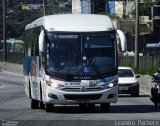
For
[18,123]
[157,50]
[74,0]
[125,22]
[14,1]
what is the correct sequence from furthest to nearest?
[14,1], [74,0], [125,22], [157,50], [18,123]

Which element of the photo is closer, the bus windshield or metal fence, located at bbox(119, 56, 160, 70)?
the bus windshield

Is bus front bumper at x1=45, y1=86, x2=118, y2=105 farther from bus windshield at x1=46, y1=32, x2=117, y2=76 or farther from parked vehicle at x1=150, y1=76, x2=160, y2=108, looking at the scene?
parked vehicle at x1=150, y1=76, x2=160, y2=108

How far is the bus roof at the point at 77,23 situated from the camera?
965 inches

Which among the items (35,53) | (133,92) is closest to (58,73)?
(35,53)

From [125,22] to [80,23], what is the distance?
189 ft

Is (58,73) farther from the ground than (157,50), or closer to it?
farther from the ground

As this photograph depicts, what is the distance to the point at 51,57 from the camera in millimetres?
24203

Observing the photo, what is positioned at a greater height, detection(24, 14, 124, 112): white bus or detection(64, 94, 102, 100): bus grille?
detection(24, 14, 124, 112): white bus

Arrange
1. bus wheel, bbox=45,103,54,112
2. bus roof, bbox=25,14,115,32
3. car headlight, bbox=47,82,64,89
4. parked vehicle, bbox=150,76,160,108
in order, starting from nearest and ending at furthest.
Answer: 1. car headlight, bbox=47,82,64,89
2. bus roof, bbox=25,14,115,32
3. bus wheel, bbox=45,103,54,112
4. parked vehicle, bbox=150,76,160,108

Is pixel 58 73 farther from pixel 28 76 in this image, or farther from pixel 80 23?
pixel 28 76

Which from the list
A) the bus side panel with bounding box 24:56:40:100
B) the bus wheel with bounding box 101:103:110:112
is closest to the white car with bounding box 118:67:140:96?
the bus side panel with bounding box 24:56:40:100

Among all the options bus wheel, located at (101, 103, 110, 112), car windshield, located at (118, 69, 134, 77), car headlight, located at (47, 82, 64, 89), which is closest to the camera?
car headlight, located at (47, 82, 64, 89)

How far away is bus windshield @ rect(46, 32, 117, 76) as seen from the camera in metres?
24.1

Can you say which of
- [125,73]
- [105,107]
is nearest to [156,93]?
[105,107]
